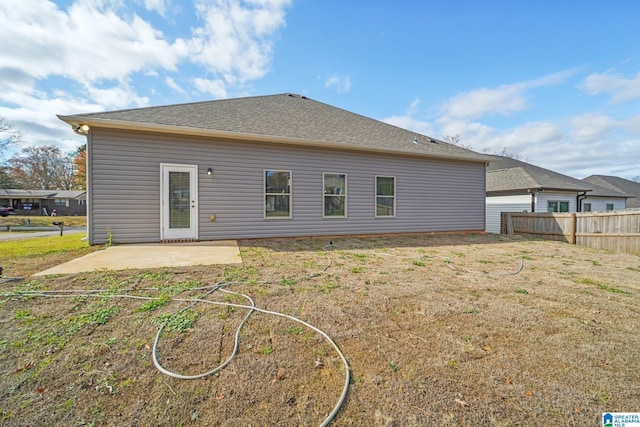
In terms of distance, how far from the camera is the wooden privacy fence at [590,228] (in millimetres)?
7586

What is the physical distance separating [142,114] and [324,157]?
4.96 meters

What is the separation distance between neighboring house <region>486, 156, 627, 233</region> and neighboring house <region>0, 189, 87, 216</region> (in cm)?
4029

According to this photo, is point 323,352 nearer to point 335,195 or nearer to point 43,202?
point 335,195

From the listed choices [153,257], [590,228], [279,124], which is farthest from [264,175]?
[590,228]

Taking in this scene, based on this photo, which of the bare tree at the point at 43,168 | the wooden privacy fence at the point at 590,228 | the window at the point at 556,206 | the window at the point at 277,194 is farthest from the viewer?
the bare tree at the point at 43,168

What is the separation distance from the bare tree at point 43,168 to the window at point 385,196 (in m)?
44.3

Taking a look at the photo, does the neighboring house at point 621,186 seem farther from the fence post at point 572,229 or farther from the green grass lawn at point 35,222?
the green grass lawn at point 35,222

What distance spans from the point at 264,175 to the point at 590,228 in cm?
1029

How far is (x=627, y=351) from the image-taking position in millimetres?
2223

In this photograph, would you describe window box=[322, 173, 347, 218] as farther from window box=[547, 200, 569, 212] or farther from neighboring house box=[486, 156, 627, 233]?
window box=[547, 200, 569, 212]

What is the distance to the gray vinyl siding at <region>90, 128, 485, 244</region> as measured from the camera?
21.2 feet

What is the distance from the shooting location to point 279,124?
8.17 m

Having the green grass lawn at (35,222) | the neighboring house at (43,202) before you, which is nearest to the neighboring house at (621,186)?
the green grass lawn at (35,222)

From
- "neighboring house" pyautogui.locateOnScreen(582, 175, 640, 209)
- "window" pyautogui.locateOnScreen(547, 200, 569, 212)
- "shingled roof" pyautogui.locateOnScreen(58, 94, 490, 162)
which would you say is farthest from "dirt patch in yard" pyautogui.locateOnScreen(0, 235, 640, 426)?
"neighboring house" pyautogui.locateOnScreen(582, 175, 640, 209)
